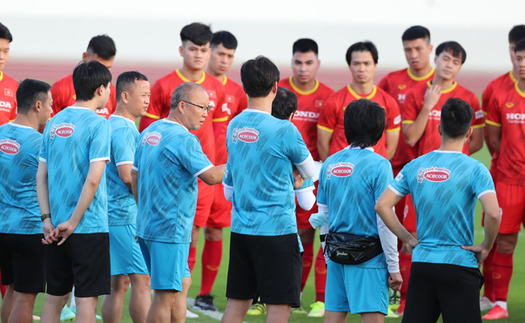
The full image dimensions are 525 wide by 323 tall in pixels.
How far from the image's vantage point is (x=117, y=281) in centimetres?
466

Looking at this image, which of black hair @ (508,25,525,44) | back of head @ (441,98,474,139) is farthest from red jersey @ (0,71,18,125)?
black hair @ (508,25,525,44)

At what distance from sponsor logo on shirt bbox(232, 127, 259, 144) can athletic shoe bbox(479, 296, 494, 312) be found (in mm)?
3527

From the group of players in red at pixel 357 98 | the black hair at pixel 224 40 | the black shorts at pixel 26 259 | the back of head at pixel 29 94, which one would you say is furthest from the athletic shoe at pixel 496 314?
the back of head at pixel 29 94

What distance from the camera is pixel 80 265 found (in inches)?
157

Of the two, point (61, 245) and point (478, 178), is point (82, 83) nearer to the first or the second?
point (61, 245)

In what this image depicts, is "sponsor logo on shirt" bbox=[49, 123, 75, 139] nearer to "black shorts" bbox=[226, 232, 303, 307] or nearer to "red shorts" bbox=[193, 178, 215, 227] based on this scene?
"black shorts" bbox=[226, 232, 303, 307]

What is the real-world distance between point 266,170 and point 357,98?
255 centimetres

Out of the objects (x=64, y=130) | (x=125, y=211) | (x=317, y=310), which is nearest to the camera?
(x=64, y=130)

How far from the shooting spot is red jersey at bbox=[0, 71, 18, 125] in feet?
20.3

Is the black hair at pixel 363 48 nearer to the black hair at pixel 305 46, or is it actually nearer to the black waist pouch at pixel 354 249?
the black hair at pixel 305 46

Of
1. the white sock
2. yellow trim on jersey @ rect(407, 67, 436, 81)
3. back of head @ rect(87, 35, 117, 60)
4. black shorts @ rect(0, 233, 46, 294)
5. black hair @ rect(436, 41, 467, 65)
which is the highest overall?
black hair @ rect(436, 41, 467, 65)

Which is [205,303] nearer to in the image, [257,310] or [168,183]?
[257,310]

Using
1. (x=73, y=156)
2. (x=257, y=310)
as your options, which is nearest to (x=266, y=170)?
(x=73, y=156)

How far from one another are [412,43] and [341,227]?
3.32 metres
